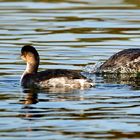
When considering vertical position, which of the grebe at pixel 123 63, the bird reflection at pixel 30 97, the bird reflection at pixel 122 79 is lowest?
the bird reflection at pixel 30 97

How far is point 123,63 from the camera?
19.3 metres

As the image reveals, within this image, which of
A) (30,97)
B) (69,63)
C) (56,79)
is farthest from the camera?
(69,63)

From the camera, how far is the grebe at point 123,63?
1908 cm

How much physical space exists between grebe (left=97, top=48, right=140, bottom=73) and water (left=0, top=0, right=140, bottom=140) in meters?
0.43

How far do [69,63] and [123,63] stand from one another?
1172 mm

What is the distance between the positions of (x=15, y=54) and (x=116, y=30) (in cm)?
487

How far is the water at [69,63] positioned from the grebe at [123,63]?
0.43 metres

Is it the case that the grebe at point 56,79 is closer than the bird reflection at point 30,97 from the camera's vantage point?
No

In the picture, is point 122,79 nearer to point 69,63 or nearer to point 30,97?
point 69,63

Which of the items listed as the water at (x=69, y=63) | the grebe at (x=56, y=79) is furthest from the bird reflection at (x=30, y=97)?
the grebe at (x=56, y=79)

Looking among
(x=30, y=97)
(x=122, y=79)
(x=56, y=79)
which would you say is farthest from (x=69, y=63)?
(x=30, y=97)

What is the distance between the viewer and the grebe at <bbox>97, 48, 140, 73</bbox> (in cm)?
1908

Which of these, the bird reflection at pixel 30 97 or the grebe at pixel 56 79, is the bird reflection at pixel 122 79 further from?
the bird reflection at pixel 30 97

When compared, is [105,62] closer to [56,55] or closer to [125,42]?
[56,55]
